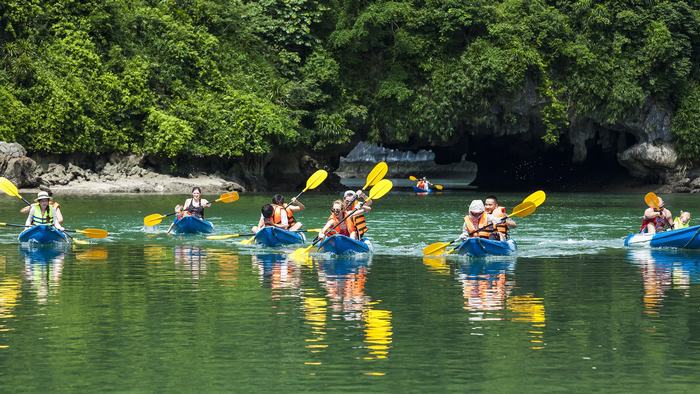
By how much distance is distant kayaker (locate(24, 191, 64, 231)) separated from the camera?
21.0 m

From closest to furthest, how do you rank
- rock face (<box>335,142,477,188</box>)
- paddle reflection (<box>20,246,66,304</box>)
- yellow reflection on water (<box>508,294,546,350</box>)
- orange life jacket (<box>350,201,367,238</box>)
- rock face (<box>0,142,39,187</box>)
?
1. yellow reflection on water (<box>508,294,546,350</box>)
2. paddle reflection (<box>20,246,66,304</box>)
3. orange life jacket (<box>350,201,367,238</box>)
4. rock face (<box>0,142,39,187</box>)
5. rock face (<box>335,142,477,188</box>)

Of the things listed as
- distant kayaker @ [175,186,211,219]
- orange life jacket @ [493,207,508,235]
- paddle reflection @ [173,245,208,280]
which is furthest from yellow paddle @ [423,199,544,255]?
distant kayaker @ [175,186,211,219]

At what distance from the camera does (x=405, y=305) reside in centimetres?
1335

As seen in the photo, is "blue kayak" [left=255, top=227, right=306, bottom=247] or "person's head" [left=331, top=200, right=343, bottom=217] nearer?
"person's head" [left=331, top=200, right=343, bottom=217]

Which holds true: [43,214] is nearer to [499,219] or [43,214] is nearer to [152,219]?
[152,219]

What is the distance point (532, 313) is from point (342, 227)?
302 inches

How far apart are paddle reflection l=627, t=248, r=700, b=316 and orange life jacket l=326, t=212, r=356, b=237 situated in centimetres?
456

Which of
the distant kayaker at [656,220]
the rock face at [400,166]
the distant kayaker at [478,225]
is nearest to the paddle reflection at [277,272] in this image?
the distant kayaker at [478,225]

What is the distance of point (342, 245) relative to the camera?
63.2 ft

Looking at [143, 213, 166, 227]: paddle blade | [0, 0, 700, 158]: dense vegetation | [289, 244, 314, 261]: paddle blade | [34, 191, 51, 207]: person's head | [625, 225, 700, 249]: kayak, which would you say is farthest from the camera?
[0, 0, 700, 158]: dense vegetation

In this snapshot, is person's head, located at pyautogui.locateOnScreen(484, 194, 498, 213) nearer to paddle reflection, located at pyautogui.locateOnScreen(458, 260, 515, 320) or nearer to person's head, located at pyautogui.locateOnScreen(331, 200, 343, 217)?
paddle reflection, located at pyautogui.locateOnScreen(458, 260, 515, 320)

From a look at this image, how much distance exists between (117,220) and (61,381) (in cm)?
1893

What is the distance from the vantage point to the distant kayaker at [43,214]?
2095 centimetres

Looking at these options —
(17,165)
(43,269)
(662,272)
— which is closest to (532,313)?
(662,272)
